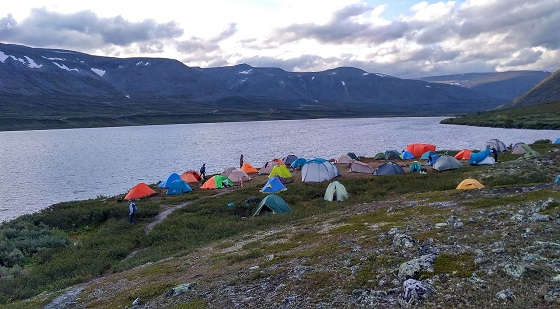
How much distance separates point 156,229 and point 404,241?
19.4 meters

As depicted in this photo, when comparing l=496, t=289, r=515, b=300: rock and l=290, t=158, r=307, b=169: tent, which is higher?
l=496, t=289, r=515, b=300: rock

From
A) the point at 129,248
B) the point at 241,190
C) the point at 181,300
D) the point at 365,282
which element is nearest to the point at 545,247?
the point at 365,282

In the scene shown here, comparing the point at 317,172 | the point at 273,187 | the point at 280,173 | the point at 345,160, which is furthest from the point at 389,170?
the point at 273,187

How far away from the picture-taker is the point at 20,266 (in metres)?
25.2

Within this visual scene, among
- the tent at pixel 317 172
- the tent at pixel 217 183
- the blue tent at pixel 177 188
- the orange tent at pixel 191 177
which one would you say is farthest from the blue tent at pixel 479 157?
the blue tent at pixel 177 188

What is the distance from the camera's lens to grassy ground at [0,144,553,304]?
66.4 feet

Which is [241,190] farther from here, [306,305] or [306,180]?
[306,305]

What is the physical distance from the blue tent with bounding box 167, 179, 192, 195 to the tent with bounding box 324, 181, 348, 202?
53.3 ft

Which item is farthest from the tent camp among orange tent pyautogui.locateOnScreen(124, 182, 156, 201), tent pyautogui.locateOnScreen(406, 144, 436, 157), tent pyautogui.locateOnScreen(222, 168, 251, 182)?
tent pyautogui.locateOnScreen(406, 144, 436, 157)

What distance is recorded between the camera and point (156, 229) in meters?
29.1

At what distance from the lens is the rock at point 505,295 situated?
9312mm

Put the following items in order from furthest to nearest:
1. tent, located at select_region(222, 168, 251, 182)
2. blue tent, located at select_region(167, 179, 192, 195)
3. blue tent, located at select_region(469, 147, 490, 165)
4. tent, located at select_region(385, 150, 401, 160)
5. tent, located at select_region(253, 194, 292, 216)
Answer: tent, located at select_region(385, 150, 401, 160)
blue tent, located at select_region(469, 147, 490, 165)
tent, located at select_region(222, 168, 251, 182)
blue tent, located at select_region(167, 179, 192, 195)
tent, located at select_region(253, 194, 292, 216)

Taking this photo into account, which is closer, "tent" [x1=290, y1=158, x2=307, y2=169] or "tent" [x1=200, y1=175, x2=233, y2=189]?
"tent" [x1=200, y1=175, x2=233, y2=189]

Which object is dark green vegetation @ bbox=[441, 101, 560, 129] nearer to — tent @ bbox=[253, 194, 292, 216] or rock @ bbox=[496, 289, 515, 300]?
tent @ bbox=[253, 194, 292, 216]
